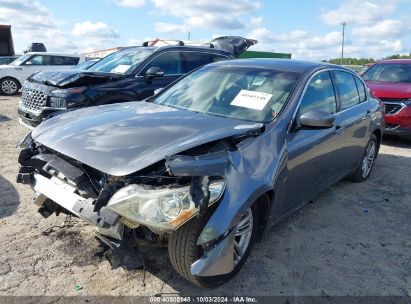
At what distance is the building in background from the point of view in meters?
21.2

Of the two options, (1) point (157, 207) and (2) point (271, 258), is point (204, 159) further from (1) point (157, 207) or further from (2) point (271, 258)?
(2) point (271, 258)

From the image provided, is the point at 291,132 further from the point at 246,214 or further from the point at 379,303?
the point at 379,303

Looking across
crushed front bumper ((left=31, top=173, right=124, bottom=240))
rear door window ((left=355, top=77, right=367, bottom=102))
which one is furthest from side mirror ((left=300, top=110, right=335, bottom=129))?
rear door window ((left=355, top=77, right=367, bottom=102))

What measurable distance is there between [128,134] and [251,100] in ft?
4.15

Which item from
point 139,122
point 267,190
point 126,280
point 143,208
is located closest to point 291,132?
point 267,190

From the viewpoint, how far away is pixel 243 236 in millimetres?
3080

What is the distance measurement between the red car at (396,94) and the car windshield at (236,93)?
14.7ft

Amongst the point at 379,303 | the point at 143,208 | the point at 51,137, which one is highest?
the point at 51,137

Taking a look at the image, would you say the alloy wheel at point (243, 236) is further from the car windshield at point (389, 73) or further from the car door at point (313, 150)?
the car windshield at point (389, 73)

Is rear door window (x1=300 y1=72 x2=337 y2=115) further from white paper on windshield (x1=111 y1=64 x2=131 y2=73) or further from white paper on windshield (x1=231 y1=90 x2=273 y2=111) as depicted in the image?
white paper on windshield (x1=111 y1=64 x2=131 y2=73)

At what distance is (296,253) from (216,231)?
1.33 metres

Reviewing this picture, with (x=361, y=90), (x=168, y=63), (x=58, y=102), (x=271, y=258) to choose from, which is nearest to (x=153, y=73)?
(x=168, y=63)

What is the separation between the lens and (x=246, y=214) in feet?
9.84

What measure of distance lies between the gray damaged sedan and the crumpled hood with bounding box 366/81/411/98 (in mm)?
4352
